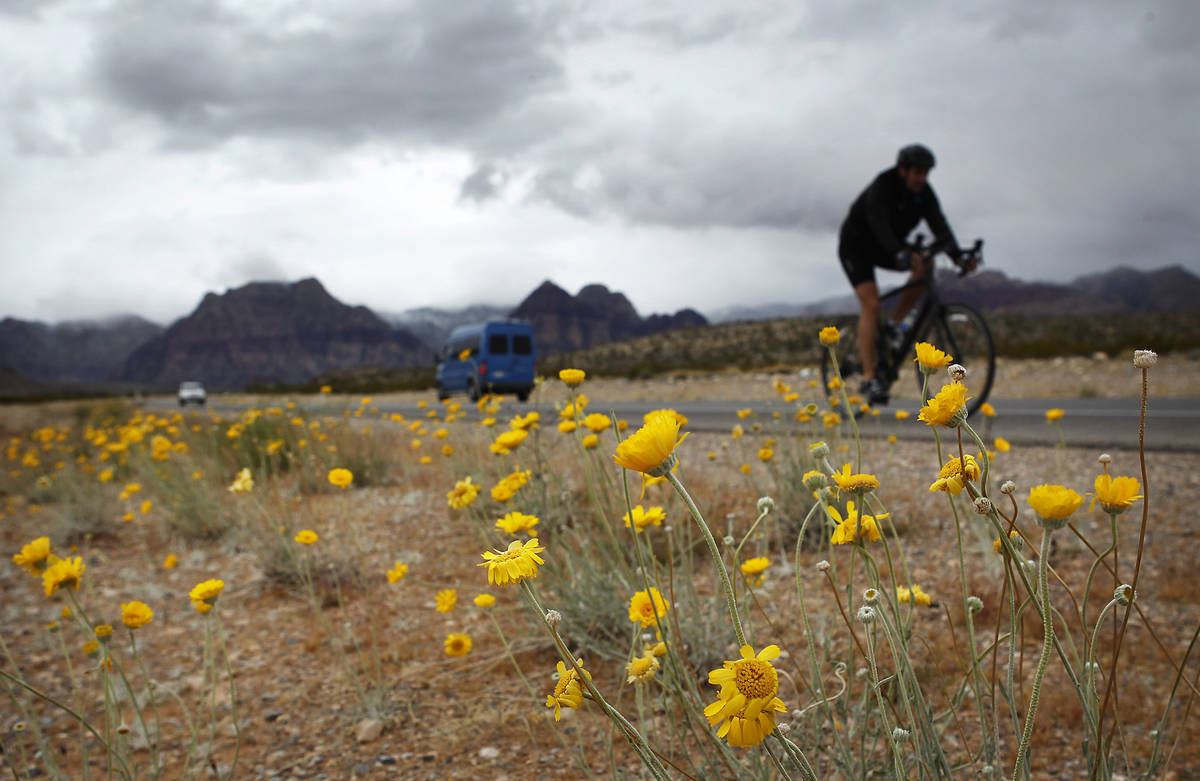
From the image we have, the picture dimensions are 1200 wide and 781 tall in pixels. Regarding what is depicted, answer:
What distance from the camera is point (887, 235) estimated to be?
4762mm

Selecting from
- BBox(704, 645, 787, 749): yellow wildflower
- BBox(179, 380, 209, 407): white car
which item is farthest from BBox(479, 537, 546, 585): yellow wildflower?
BBox(179, 380, 209, 407): white car

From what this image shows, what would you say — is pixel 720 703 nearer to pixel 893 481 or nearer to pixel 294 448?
pixel 893 481

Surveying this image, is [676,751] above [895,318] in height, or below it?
below

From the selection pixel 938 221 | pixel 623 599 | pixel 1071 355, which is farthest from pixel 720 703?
pixel 1071 355

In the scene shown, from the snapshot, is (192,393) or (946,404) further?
(192,393)

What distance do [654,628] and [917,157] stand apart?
14.3ft

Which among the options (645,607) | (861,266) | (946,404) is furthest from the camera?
(861,266)

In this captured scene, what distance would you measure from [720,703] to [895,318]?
5393 mm

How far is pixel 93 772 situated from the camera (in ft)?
6.48

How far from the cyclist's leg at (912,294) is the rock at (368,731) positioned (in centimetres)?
473

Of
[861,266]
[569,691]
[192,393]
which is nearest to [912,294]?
[861,266]

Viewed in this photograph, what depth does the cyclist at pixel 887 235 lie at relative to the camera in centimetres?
479

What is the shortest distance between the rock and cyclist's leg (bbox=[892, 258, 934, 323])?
15.5ft

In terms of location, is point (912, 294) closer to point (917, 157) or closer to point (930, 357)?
point (917, 157)
